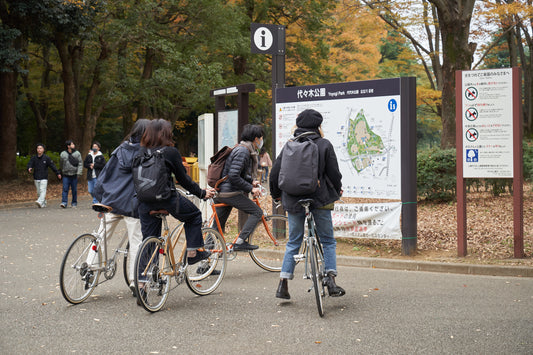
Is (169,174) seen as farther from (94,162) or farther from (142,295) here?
(94,162)

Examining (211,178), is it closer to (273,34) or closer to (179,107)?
(273,34)

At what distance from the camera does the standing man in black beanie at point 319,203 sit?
20.0 ft

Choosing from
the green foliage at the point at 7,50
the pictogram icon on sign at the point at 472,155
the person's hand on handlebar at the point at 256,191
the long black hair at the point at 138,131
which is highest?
the green foliage at the point at 7,50

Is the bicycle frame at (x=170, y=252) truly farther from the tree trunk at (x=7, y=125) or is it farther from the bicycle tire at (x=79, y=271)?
the tree trunk at (x=7, y=125)

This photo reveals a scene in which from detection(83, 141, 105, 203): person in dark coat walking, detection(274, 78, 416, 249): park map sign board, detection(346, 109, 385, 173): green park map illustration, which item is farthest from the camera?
detection(83, 141, 105, 203): person in dark coat walking

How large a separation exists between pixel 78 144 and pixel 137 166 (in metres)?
23.6

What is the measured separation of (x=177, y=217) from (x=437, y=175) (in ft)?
26.0

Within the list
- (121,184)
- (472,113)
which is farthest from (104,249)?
(472,113)

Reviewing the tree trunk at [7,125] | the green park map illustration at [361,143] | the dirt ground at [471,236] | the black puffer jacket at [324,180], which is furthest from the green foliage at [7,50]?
the black puffer jacket at [324,180]

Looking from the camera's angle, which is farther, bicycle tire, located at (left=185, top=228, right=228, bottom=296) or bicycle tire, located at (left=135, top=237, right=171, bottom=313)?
bicycle tire, located at (left=185, top=228, right=228, bottom=296)

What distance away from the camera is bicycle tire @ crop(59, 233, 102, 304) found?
20.2 feet

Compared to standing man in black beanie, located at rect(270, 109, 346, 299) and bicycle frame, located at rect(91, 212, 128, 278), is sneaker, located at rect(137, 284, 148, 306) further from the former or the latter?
standing man in black beanie, located at rect(270, 109, 346, 299)

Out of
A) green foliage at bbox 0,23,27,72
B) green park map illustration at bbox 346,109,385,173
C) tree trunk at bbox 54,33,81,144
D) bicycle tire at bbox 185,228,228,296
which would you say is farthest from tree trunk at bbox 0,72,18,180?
bicycle tire at bbox 185,228,228,296

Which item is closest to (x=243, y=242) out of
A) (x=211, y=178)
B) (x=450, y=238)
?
(x=211, y=178)
